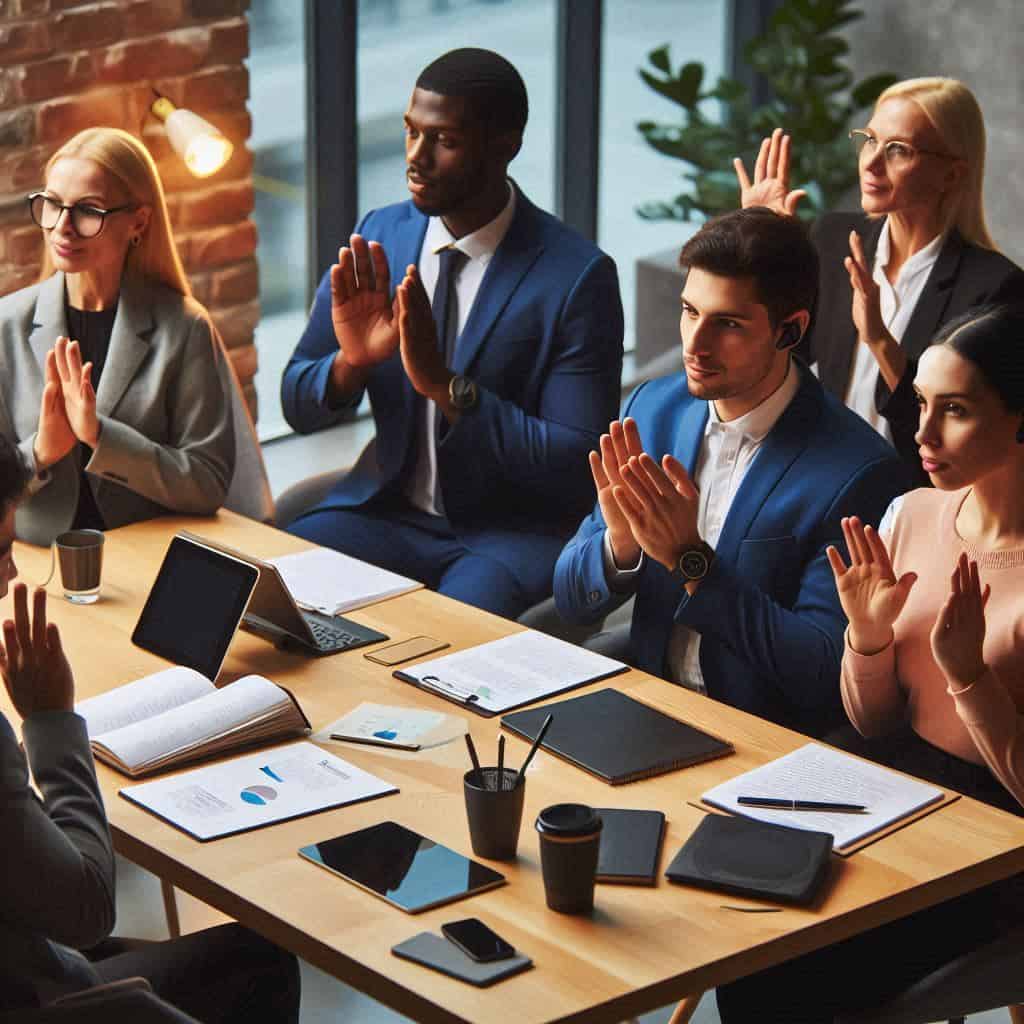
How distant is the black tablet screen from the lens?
9.82 ft

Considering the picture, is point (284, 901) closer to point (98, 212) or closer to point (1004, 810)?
point (1004, 810)

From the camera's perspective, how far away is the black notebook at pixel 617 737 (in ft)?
8.68

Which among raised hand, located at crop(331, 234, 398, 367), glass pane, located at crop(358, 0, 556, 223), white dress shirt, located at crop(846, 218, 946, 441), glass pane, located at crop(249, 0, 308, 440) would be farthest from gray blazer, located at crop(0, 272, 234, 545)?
glass pane, located at crop(358, 0, 556, 223)

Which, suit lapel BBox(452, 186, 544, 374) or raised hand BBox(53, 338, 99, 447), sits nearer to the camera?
raised hand BBox(53, 338, 99, 447)

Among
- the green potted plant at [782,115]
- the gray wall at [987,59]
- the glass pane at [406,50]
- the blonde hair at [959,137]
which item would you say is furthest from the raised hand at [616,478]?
the gray wall at [987,59]

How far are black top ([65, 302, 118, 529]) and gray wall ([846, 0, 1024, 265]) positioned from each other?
4122 mm

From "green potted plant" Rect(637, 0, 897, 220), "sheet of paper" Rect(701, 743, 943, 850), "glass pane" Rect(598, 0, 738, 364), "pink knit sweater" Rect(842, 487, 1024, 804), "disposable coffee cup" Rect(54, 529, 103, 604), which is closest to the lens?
"sheet of paper" Rect(701, 743, 943, 850)

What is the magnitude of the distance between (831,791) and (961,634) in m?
0.29

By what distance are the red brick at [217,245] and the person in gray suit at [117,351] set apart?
709 mm

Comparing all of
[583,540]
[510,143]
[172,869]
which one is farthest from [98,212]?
[172,869]

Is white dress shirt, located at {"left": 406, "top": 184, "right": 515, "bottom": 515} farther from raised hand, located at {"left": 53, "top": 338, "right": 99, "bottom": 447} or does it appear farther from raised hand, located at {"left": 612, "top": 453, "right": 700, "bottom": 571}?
raised hand, located at {"left": 612, "top": 453, "right": 700, "bottom": 571}

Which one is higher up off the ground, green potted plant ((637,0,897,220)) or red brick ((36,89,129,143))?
red brick ((36,89,129,143))

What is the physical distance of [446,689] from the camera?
2.90 meters

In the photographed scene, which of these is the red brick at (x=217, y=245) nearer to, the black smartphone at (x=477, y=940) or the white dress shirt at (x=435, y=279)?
the white dress shirt at (x=435, y=279)
